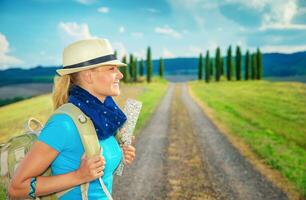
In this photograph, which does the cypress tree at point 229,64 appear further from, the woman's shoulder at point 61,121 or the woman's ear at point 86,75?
the woman's shoulder at point 61,121

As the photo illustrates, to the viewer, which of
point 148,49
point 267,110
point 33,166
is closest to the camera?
point 33,166

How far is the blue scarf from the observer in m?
2.71

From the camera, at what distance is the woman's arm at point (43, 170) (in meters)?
2.56

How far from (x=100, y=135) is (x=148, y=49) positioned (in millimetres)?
110021

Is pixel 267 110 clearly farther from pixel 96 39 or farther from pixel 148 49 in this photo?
pixel 148 49

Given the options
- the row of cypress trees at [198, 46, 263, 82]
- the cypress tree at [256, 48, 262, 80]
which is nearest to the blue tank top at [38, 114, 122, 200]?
the row of cypress trees at [198, 46, 263, 82]

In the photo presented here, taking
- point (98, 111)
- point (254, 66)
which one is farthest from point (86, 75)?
point (254, 66)

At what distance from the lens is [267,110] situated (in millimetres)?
32250

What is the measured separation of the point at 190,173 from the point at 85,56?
9.77 metres

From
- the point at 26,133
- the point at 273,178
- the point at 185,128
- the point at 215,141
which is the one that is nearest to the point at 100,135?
the point at 26,133

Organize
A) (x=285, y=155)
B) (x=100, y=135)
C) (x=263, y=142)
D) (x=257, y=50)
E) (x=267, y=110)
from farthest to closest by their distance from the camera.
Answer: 1. (x=257, y=50)
2. (x=267, y=110)
3. (x=263, y=142)
4. (x=285, y=155)
5. (x=100, y=135)

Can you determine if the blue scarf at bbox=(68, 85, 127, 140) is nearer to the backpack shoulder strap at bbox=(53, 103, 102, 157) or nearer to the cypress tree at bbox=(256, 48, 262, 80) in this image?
the backpack shoulder strap at bbox=(53, 103, 102, 157)

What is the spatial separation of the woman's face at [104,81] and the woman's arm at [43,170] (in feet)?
1.63

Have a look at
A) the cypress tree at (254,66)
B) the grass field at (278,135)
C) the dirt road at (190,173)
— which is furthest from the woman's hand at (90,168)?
the cypress tree at (254,66)
